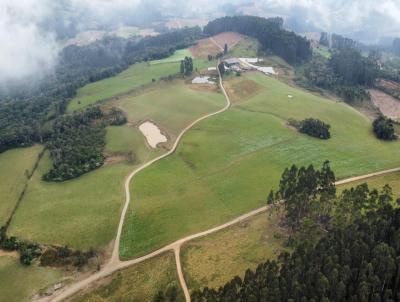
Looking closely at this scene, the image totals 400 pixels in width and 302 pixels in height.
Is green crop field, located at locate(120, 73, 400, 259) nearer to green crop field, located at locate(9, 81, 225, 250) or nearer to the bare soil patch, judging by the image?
green crop field, located at locate(9, 81, 225, 250)

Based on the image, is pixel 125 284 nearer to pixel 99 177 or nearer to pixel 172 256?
pixel 172 256

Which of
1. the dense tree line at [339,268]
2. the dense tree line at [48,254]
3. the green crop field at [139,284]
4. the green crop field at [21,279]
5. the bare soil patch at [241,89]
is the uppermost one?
the bare soil patch at [241,89]

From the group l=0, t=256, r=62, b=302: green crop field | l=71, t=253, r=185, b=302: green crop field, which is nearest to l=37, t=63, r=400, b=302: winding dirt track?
l=71, t=253, r=185, b=302: green crop field

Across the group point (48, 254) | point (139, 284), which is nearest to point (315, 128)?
point (139, 284)

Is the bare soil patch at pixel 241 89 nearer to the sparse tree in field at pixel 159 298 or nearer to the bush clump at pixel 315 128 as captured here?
the bush clump at pixel 315 128

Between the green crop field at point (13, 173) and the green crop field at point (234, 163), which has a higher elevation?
the green crop field at point (234, 163)

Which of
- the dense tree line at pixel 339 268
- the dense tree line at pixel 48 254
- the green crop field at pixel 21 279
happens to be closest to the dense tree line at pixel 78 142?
the dense tree line at pixel 48 254
